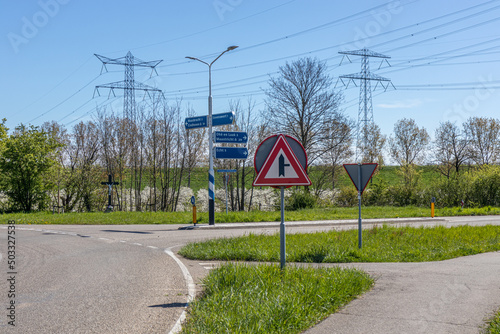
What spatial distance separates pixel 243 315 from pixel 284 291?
1.15 m

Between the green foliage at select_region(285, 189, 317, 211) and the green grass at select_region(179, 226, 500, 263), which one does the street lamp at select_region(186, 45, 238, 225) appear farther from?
the green foliage at select_region(285, 189, 317, 211)

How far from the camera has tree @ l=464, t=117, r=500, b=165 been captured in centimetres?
5812

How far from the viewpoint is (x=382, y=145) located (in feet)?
207

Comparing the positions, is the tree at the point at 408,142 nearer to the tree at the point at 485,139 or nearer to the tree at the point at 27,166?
the tree at the point at 485,139

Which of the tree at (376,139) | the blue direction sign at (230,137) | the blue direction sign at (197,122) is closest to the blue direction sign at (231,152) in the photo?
the blue direction sign at (230,137)

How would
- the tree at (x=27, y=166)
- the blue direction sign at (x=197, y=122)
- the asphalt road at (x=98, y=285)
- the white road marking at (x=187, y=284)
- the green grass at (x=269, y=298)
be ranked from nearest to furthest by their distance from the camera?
the green grass at (x=269, y=298) → the white road marking at (x=187, y=284) → the asphalt road at (x=98, y=285) → the blue direction sign at (x=197, y=122) → the tree at (x=27, y=166)

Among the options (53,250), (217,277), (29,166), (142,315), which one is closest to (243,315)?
(142,315)

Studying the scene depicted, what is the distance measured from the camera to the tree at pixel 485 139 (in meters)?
58.1

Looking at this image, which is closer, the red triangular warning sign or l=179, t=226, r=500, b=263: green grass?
the red triangular warning sign

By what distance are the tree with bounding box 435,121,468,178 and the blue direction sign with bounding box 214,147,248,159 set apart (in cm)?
4355

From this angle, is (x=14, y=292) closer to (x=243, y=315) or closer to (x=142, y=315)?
(x=142, y=315)

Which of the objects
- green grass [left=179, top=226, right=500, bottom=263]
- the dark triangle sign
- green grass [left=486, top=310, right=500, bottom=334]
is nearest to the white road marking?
green grass [left=179, top=226, right=500, bottom=263]

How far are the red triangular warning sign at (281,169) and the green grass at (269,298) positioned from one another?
1551 mm

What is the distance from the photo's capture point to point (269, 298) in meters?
5.87
